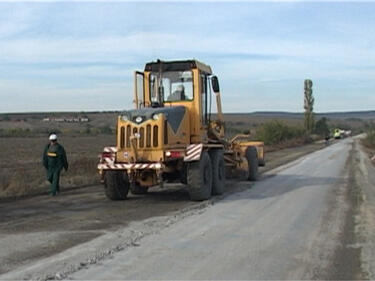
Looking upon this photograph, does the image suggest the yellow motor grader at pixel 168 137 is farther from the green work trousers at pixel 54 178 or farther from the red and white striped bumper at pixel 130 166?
the green work trousers at pixel 54 178

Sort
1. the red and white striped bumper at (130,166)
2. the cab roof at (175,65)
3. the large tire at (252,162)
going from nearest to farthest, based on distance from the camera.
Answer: the red and white striped bumper at (130,166) < the cab roof at (175,65) < the large tire at (252,162)

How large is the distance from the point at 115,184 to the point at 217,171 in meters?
2.79

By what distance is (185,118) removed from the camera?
50.9ft

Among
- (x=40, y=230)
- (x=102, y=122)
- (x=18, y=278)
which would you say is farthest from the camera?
(x=102, y=122)

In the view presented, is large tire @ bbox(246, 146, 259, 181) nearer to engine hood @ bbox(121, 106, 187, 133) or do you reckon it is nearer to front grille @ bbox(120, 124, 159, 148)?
engine hood @ bbox(121, 106, 187, 133)

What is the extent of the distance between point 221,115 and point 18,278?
38.0ft

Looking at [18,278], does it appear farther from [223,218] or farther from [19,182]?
[19,182]

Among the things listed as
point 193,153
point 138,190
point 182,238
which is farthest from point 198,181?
point 182,238

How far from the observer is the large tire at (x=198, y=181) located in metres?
14.6

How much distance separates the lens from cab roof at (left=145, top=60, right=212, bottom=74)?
15.8 metres

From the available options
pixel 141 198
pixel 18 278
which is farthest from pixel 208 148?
pixel 18 278

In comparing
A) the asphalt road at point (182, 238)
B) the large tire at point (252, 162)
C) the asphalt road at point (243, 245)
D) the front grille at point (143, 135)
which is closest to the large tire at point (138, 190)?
the asphalt road at point (182, 238)

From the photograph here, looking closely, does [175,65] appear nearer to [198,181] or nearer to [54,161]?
[198,181]

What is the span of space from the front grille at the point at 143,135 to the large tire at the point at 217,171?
2.20 metres
